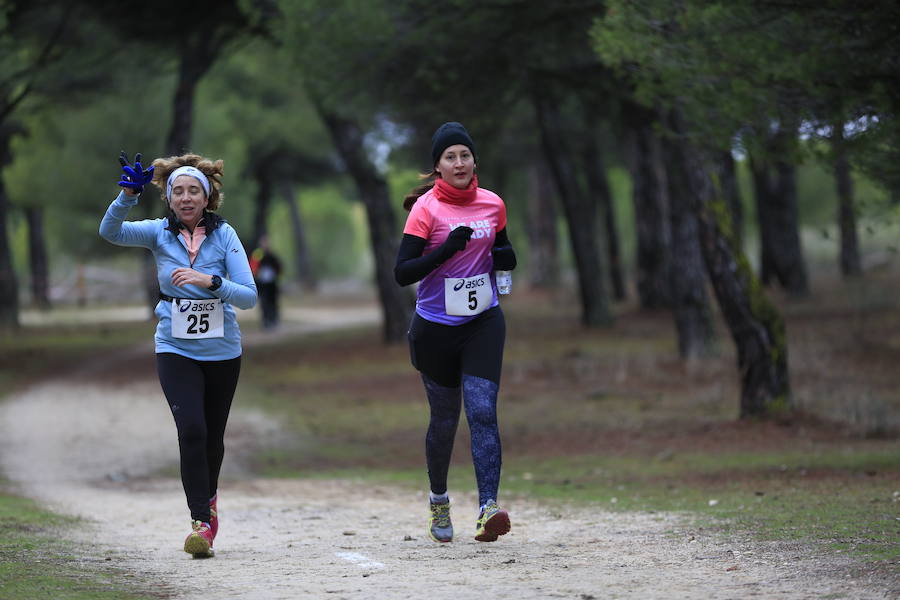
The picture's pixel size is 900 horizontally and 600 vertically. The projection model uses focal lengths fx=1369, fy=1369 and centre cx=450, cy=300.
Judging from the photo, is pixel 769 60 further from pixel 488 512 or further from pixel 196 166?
pixel 196 166

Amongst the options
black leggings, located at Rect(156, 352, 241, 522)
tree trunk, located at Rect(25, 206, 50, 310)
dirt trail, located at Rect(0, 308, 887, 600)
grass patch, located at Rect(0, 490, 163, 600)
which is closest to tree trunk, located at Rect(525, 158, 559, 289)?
tree trunk, located at Rect(25, 206, 50, 310)

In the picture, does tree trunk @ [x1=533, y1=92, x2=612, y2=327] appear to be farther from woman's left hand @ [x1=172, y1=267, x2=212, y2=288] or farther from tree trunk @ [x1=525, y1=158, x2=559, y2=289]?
woman's left hand @ [x1=172, y1=267, x2=212, y2=288]

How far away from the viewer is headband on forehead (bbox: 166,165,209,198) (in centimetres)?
741

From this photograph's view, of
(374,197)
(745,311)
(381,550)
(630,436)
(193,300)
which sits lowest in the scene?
(630,436)

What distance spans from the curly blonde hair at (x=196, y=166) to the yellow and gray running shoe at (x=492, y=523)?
223 cm

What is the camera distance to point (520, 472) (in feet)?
42.4

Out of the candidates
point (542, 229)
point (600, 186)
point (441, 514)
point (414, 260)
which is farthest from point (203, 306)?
point (542, 229)

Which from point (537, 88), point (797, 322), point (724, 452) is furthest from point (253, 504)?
point (797, 322)

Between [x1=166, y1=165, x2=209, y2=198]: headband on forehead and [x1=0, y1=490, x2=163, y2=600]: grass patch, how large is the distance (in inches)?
80.2

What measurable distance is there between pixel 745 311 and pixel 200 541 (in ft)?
27.2

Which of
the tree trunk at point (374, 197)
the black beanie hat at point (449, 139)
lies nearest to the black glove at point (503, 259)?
the black beanie hat at point (449, 139)

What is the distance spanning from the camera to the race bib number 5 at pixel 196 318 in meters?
7.20

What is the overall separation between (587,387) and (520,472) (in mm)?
6265

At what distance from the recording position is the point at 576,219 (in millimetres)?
26922
